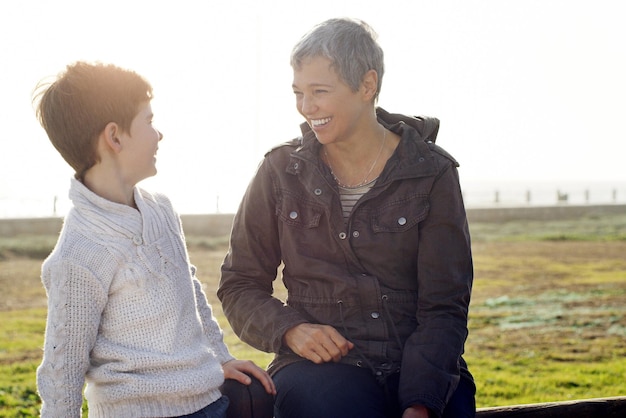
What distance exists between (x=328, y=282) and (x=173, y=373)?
0.63 m

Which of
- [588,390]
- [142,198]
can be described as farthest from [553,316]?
[142,198]

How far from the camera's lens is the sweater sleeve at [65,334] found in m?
2.16

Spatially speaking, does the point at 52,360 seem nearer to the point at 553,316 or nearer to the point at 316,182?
the point at 316,182

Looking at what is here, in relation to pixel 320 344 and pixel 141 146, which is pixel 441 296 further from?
pixel 141 146

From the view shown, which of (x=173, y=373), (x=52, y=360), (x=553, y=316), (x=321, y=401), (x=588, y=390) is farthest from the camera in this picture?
(x=553, y=316)

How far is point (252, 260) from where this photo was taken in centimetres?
285

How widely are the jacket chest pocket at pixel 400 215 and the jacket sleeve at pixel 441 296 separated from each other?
0.11 ft

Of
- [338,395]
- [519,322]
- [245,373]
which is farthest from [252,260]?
[519,322]

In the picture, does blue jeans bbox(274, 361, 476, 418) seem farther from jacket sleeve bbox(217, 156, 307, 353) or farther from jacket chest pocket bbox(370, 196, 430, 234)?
jacket chest pocket bbox(370, 196, 430, 234)

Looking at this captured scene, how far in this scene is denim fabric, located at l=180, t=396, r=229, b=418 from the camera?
2343mm

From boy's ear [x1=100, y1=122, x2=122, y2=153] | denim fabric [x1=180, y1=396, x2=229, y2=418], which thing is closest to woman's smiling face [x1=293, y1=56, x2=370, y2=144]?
boy's ear [x1=100, y1=122, x2=122, y2=153]

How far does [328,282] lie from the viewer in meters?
2.75

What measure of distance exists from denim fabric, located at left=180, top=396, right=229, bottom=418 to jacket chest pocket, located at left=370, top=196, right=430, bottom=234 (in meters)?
0.71

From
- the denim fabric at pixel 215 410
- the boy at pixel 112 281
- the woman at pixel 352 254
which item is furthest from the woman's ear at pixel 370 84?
the denim fabric at pixel 215 410
